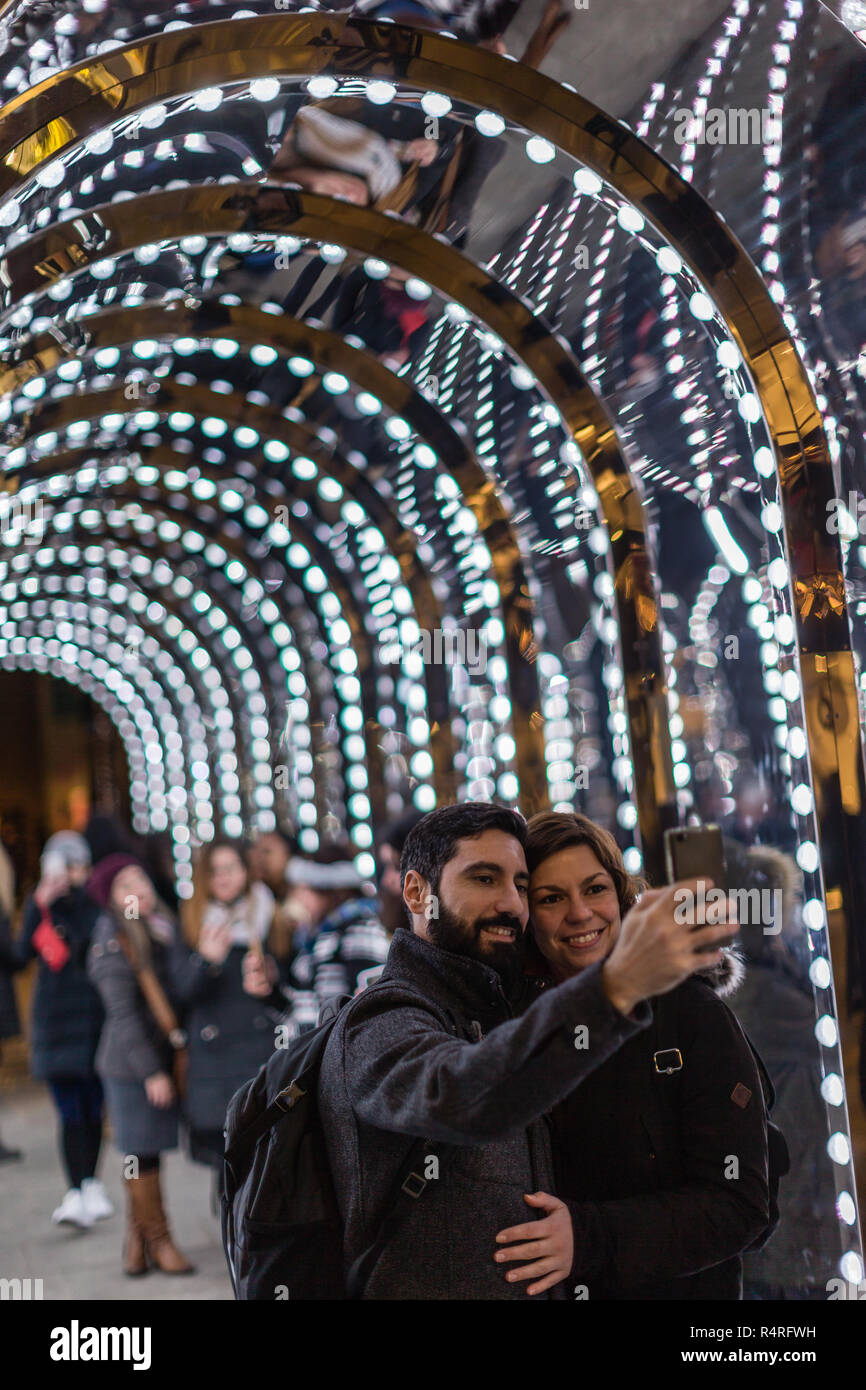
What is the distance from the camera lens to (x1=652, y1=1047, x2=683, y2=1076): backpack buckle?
2.89 m

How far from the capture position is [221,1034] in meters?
6.14

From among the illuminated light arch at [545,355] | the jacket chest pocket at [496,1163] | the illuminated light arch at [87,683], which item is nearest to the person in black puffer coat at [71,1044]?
the illuminated light arch at [545,355]

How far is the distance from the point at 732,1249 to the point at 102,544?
1074 centimetres

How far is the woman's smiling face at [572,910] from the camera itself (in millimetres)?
3068

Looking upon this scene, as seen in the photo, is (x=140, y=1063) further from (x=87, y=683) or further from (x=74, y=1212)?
(x=87, y=683)

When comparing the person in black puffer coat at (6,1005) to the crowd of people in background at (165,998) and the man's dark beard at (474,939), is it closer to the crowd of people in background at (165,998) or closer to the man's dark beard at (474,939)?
the crowd of people in background at (165,998)

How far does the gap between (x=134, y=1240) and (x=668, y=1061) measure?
13.9 feet

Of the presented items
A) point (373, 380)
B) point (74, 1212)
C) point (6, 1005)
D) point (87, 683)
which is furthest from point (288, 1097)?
point (87, 683)

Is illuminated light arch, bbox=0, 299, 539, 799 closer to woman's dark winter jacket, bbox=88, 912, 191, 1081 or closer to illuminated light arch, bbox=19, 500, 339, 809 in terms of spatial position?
woman's dark winter jacket, bbox=88, 912, 191, 1081

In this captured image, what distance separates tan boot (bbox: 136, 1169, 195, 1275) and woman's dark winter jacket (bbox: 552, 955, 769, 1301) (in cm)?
385

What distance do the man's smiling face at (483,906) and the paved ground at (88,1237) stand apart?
10.1 feet

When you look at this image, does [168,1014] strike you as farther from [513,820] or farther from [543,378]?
[513,820]

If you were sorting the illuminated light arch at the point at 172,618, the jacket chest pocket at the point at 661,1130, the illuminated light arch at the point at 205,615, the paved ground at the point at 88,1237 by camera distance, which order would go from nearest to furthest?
1. the jacket chest pocket at the point at 661,1130
2. the paved ground at the point at 88,1237
3. the illuminated light arch at the point at 205,615
4. the illuminated light arch at the point at 172,618

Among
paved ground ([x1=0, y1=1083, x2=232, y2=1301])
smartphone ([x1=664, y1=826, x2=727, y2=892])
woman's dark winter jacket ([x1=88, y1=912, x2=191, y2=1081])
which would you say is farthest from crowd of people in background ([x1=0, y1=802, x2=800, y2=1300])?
woman's dark winter jacket ([x1=88, y1=912, x2=191, y2=1081])
